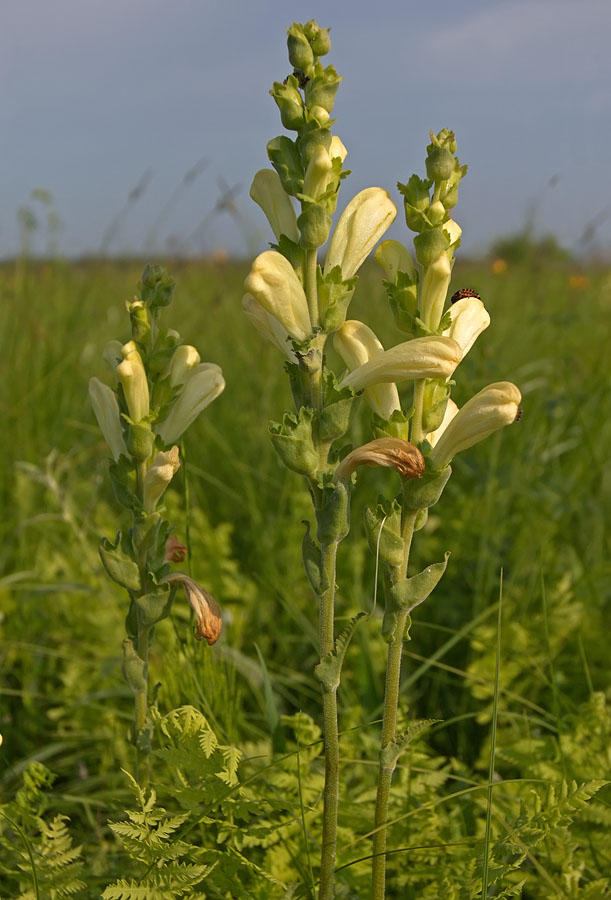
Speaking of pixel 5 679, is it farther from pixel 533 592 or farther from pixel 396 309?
pixel 396 309

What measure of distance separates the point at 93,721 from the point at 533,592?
1687 millimetres

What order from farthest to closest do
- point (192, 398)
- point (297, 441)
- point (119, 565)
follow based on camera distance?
point (192, 398)
point (119, 565)
point (297, 441)

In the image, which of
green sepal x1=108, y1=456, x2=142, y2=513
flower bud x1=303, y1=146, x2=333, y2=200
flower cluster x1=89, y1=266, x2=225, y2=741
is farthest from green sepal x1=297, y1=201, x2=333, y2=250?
green sepal x1=108, y1=456, x2=142, y2=513

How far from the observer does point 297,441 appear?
4.61 feet

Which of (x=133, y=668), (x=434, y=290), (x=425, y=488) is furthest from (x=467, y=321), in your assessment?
(x=133, y=668)

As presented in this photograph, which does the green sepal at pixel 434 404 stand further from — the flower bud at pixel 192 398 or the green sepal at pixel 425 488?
the flower bud at pixel 192 398

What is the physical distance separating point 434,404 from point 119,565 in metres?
0.69

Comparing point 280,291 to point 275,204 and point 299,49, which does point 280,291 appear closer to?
point 275,204

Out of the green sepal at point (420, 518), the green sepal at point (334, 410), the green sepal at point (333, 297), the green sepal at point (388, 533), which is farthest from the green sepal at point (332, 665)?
the green sepal at point (333, 297)

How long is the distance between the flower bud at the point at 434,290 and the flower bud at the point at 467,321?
71 mm

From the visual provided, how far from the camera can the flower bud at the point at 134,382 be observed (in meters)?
1.59

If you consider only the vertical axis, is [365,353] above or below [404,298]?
below

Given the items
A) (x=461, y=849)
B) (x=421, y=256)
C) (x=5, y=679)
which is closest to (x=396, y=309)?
(x=421, y=256)

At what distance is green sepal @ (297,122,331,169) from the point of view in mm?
1432
